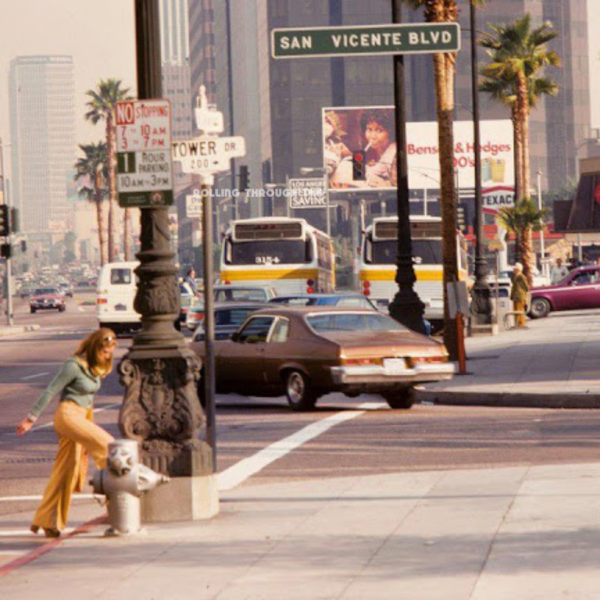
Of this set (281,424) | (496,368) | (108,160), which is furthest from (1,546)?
(108,160)

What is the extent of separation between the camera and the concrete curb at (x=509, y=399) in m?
22.5

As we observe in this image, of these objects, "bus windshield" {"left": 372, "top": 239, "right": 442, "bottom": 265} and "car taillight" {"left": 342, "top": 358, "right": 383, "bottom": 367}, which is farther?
"bus windshield" {"left": 372, "top": 239, "right": 442, "bottom": 265}

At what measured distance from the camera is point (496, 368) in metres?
30.1

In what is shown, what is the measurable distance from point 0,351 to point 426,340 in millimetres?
28440

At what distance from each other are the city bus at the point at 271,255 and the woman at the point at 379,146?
96.5 m

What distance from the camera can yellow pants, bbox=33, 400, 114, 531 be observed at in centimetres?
1185

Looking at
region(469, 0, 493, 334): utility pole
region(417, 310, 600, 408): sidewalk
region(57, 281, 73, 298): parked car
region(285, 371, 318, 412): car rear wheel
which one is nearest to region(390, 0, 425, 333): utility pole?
region(417, 310, 600, 408): sidewalk

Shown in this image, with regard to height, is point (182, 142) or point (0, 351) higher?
point (182, 142)

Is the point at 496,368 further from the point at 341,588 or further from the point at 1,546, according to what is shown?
the point at 341,588

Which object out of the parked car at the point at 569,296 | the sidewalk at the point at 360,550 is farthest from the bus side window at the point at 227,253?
the sidewalk at the point at 360,550

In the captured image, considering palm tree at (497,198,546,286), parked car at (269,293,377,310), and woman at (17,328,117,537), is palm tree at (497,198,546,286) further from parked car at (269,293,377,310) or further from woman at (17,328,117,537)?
woman at (17,328,117,537)

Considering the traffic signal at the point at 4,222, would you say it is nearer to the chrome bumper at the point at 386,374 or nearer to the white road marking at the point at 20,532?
the chrome bumper at the point at 386,374

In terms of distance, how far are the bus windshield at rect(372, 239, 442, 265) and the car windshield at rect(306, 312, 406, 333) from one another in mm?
24163

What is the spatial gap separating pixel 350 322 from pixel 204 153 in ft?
35.6
